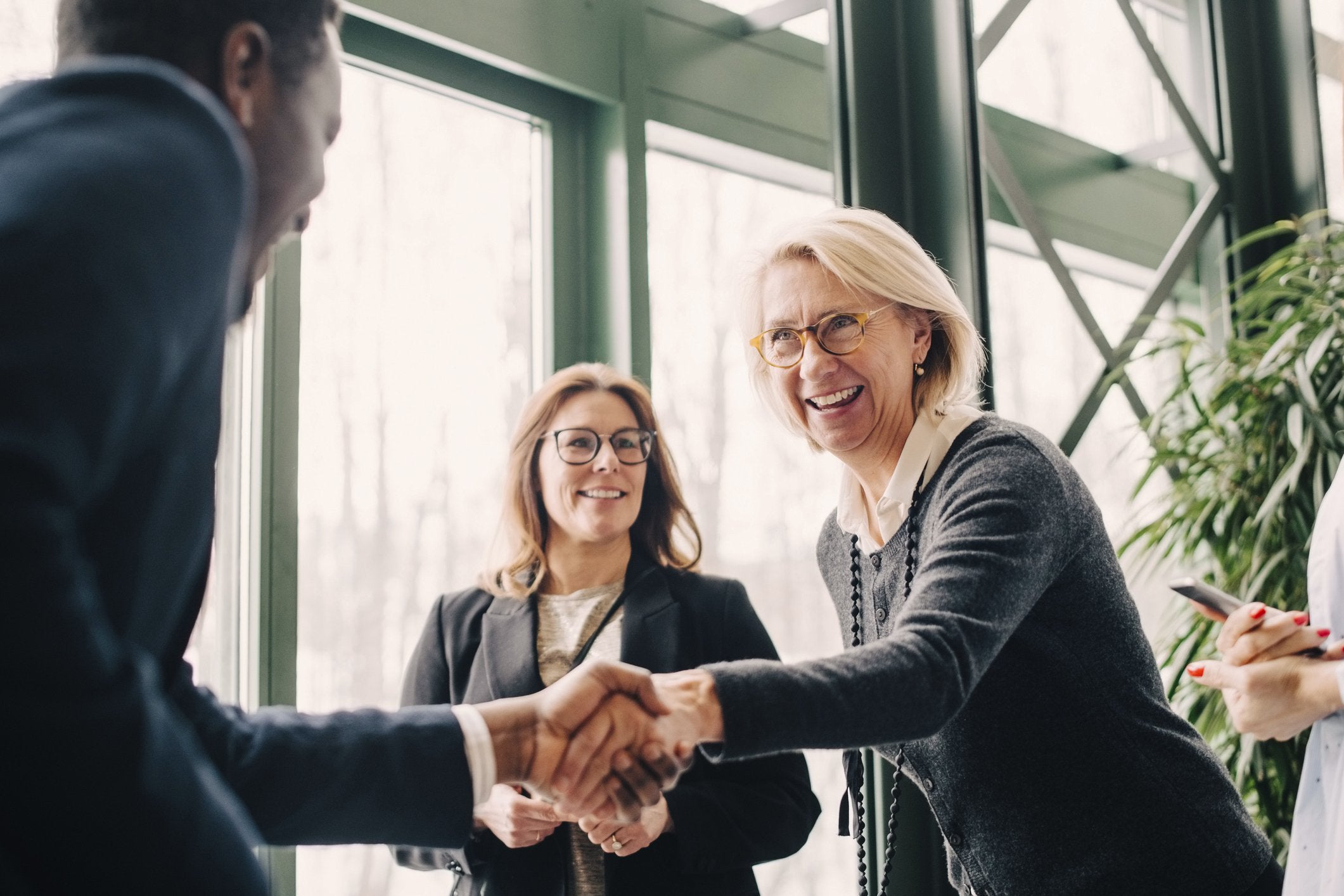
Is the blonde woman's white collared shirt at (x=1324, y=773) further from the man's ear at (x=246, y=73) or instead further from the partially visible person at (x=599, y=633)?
the man's ear at (x=246, y=73)

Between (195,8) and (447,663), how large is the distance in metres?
1.53

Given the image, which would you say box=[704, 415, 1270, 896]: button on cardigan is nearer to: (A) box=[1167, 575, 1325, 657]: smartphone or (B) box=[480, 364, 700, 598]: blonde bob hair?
(A) box=[1167, 575, 1325, 657]: smartphone

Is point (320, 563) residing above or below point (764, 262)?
below

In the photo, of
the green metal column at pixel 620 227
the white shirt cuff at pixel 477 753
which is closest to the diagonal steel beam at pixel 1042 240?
the green metal column at pixel 620 227

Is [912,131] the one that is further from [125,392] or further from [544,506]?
[125,392]

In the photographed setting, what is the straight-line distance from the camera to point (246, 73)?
879 millimetres

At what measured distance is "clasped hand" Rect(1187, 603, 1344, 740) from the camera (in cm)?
157

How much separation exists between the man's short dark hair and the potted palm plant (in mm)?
2658

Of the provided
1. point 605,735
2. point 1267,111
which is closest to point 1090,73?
point 1267,111

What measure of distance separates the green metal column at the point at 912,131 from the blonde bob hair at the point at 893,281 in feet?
3.41

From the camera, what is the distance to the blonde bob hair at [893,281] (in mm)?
1671

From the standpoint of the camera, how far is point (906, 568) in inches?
62.8

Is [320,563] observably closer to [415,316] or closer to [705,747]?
[415,316]

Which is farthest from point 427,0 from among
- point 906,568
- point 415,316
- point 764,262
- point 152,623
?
point 152,623
